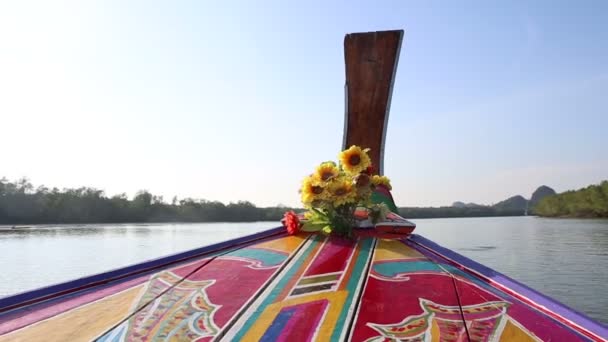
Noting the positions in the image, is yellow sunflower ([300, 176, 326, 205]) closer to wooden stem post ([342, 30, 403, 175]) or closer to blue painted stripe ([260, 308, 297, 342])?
blue painted stripe ([260, 308, 297, 342])

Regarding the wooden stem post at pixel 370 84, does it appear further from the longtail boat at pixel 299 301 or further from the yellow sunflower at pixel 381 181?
the longtail boat at pixel 299 301

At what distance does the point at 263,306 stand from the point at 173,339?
320 mm

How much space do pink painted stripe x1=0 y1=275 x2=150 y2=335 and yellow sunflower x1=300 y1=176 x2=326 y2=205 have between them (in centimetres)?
96

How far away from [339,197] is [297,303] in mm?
922

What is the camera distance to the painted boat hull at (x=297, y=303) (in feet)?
4.64

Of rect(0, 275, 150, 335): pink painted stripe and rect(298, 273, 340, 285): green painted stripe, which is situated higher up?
rect(298, 273, 340, 285): green painted stripe

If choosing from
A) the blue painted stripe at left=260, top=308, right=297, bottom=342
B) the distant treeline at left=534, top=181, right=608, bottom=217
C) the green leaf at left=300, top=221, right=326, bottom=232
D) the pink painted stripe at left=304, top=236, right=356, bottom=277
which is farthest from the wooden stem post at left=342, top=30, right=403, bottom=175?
the distant treeline at left=534, top=181, right=608, bottom=217

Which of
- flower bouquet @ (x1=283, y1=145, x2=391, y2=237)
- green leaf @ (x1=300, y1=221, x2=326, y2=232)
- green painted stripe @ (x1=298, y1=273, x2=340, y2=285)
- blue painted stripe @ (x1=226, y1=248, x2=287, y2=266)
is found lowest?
green painted stripe @ (x1=298, y1=273, x2=340, y2=285)

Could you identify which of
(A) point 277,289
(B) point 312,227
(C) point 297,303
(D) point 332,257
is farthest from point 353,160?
(C) point 297,303

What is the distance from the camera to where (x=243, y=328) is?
1443mm

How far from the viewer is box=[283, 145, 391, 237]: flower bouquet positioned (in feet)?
8.07

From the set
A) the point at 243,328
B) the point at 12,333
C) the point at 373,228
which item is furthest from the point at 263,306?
the point at 373,228

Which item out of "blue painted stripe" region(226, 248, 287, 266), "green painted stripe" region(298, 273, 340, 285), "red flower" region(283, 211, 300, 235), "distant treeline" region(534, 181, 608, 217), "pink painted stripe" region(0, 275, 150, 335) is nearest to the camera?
"pink painted stripe" region(0, 275, 150, 335)

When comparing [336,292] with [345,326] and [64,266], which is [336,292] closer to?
[345,326]
